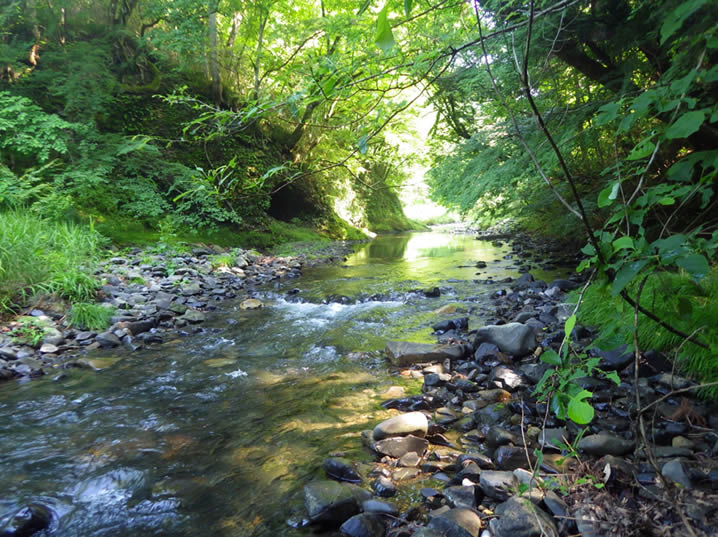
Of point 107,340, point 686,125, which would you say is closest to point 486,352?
point 686,125

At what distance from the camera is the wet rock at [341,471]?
2.47 meters

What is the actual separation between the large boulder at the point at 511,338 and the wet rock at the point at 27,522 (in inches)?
Answer: 145

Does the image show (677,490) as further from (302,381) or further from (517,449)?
(302,381)

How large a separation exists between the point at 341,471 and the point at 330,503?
0.36 m

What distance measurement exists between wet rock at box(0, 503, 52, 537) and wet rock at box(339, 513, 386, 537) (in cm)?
160

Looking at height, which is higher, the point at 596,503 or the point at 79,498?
the point at 596,503

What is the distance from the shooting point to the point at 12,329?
16.1 ft

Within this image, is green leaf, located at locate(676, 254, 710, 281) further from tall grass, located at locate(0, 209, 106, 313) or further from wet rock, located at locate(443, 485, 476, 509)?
tall grass, located at locate(0, 209, 106, 313)

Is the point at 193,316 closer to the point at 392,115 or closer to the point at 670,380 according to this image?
the point at 392,115

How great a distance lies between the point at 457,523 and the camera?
1897 millimetres

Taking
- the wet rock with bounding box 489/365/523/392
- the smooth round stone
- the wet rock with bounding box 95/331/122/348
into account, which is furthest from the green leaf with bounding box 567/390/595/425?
the wet rock with bounding box 95/331/122/348

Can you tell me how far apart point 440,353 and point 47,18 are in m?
13.8

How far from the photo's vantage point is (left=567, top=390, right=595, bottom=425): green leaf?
1.39 meters

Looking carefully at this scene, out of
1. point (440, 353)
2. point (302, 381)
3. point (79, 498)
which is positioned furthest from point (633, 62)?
point (79, 498)
